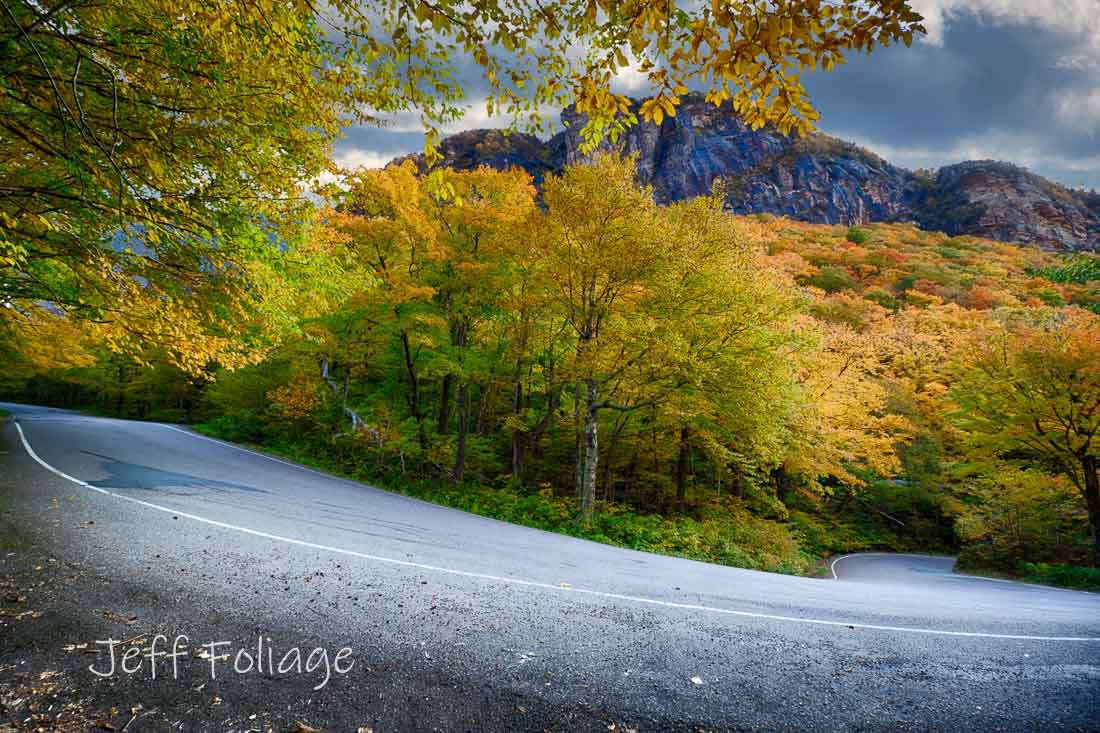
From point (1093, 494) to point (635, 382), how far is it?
1243cm

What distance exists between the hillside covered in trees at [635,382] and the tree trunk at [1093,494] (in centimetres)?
6

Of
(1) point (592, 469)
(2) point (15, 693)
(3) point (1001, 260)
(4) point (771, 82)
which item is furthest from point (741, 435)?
(3) point (1001, 260)

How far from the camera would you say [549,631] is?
127 inches

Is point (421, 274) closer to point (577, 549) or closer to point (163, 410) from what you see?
point (577, 549)

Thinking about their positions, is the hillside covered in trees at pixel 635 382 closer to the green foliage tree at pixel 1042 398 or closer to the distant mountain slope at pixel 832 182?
the green foliage tree at pixel 1042 398

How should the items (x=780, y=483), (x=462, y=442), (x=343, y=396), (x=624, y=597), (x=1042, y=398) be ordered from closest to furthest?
(x=624, y=597) < (x=1042, y=398) < (x=462, y=442) < (x=343, y=396) < (x=780, y=483)

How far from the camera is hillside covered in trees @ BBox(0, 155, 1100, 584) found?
10750 mm

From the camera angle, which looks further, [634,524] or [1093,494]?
[1093,494]

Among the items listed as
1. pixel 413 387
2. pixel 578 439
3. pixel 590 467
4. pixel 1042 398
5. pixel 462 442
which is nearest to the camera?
pixel 590 467

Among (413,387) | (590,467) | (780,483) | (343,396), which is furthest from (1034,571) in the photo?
(343,396)

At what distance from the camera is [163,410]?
35.7 meters

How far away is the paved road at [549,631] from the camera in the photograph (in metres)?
2.32

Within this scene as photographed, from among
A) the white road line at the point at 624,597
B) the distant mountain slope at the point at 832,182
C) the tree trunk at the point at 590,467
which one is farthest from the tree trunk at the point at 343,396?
the distant mountain slope at the point at 832,182

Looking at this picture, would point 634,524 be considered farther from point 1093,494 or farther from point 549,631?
point 1093,494
